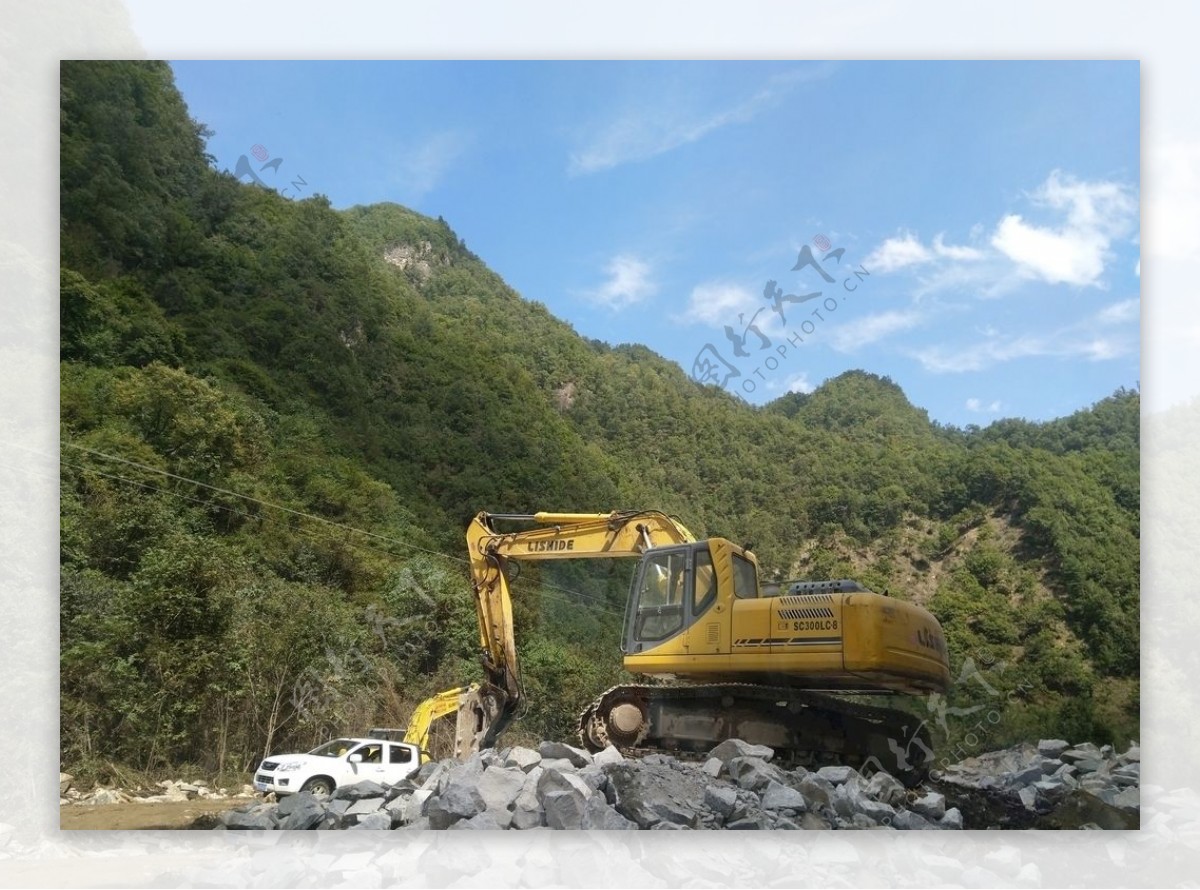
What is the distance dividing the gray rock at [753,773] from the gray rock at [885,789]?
0.64 metres

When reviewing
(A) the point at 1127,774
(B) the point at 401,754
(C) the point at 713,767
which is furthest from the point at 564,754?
(A) the point at 1127,774

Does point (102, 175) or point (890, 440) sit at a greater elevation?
point (102, 175)

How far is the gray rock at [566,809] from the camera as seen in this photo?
6.68m

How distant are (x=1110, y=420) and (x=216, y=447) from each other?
33.2 ft

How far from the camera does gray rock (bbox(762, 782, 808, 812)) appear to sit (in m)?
6.88

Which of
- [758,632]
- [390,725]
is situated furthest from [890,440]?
[390,725]

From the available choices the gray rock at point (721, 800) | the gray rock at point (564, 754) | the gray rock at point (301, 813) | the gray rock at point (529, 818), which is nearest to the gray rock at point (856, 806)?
the gray rock at point (721, 800)

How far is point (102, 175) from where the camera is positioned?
11.7 m

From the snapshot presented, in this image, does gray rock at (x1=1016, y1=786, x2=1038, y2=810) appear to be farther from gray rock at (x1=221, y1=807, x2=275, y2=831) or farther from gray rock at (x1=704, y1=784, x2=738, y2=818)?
gray rock at (x1=221, y1=807, x2=275, y2=831)

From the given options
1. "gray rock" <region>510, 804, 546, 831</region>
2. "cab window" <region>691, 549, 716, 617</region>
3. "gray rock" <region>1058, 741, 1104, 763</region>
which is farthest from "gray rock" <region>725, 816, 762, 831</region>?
"gray rock" <region>1058, 741, 1104, 763</region>

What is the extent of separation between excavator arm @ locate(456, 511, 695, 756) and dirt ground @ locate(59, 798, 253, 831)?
1.94m

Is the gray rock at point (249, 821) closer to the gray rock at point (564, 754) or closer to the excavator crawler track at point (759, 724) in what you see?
the gray rock at point (564, 754)

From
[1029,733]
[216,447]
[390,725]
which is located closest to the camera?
[1029,733]

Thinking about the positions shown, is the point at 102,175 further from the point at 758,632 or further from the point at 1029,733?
the point at 1029,733
